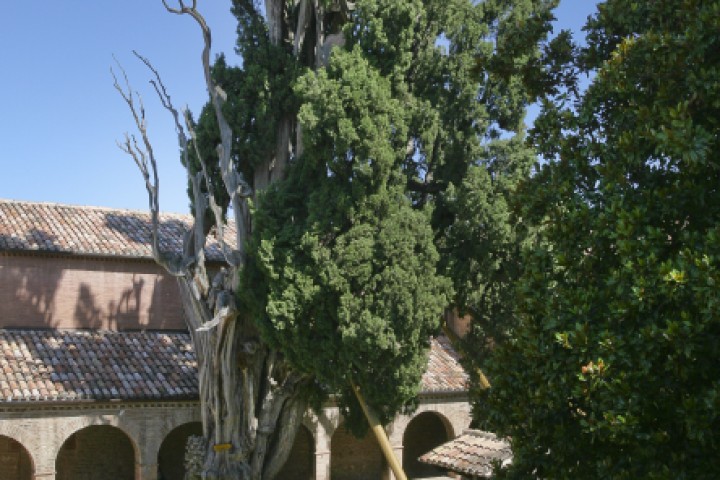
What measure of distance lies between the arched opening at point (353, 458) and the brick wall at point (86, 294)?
514cm

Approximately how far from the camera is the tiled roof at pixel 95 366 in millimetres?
16234

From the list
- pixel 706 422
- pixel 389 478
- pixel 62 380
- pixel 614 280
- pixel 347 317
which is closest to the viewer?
pixel 706 422

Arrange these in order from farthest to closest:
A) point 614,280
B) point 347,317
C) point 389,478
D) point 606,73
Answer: point 389,478 < point 347,317 < point 606,73 < point 614,280

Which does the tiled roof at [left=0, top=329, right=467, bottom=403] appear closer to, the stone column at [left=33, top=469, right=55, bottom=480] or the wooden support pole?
the stone column at [left=33, top=469, right=55, bottom=480]

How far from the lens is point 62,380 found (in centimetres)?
1658

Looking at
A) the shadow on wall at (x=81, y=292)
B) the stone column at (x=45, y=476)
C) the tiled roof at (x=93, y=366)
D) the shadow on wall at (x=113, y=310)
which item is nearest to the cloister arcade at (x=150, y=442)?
the stone column at (x=45, y=476)

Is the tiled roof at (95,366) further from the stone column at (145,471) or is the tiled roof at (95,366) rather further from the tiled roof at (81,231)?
the tiled roof at (81,231)

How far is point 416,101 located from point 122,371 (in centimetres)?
838

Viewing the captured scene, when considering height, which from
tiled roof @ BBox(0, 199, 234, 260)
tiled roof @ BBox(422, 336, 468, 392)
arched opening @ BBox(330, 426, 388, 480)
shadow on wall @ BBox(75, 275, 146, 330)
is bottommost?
arched opening @ BBox(330, 426, 388, 480)

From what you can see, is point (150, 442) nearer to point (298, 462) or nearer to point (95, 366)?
point (95, 366)

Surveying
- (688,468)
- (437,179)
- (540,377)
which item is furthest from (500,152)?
(688,468)

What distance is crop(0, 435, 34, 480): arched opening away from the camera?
17.7 metres

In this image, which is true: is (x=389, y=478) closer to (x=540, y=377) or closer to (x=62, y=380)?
(x=62, y=380)

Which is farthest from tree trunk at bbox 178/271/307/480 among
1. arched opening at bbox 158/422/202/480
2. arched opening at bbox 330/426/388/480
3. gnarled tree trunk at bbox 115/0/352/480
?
→ arched opening at bbox 330/426/388/480
